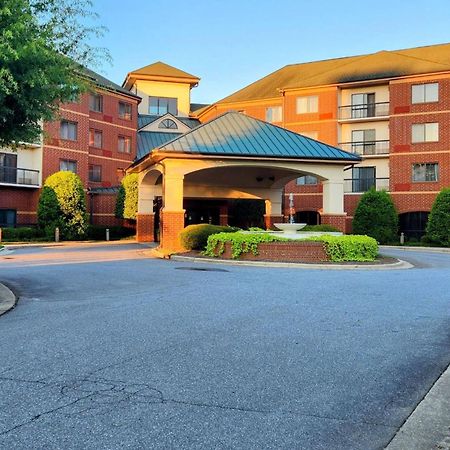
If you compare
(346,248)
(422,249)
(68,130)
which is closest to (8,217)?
(68,130)

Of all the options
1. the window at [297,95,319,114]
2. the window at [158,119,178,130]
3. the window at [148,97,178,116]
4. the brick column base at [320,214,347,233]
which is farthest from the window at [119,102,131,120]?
the brick column base at [320,214,347,233]

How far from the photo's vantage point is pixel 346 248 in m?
18.0

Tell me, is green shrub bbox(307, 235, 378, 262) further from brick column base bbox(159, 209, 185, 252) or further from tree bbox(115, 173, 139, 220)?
tree bbox(115, 173, 139, 220)

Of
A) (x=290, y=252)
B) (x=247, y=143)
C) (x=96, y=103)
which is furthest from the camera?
(x=96, y=103)

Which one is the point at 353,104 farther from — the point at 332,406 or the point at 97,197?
the point at 332,406

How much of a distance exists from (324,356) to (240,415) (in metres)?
2.06

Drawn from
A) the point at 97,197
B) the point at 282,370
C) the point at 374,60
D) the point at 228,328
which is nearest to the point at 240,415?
the point at 282,370

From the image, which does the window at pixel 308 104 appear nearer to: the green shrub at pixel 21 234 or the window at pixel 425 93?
the window at pixel 425 93

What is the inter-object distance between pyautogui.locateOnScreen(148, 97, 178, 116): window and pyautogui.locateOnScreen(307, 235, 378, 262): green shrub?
36350mm

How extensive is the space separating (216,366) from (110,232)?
112 ft

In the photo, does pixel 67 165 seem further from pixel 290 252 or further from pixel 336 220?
pixel 290 252

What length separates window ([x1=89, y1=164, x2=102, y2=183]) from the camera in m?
41.9

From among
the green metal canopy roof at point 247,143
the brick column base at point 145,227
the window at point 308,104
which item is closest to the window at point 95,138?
the brick column base at point 145,227

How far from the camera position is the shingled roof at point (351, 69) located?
39.1m
